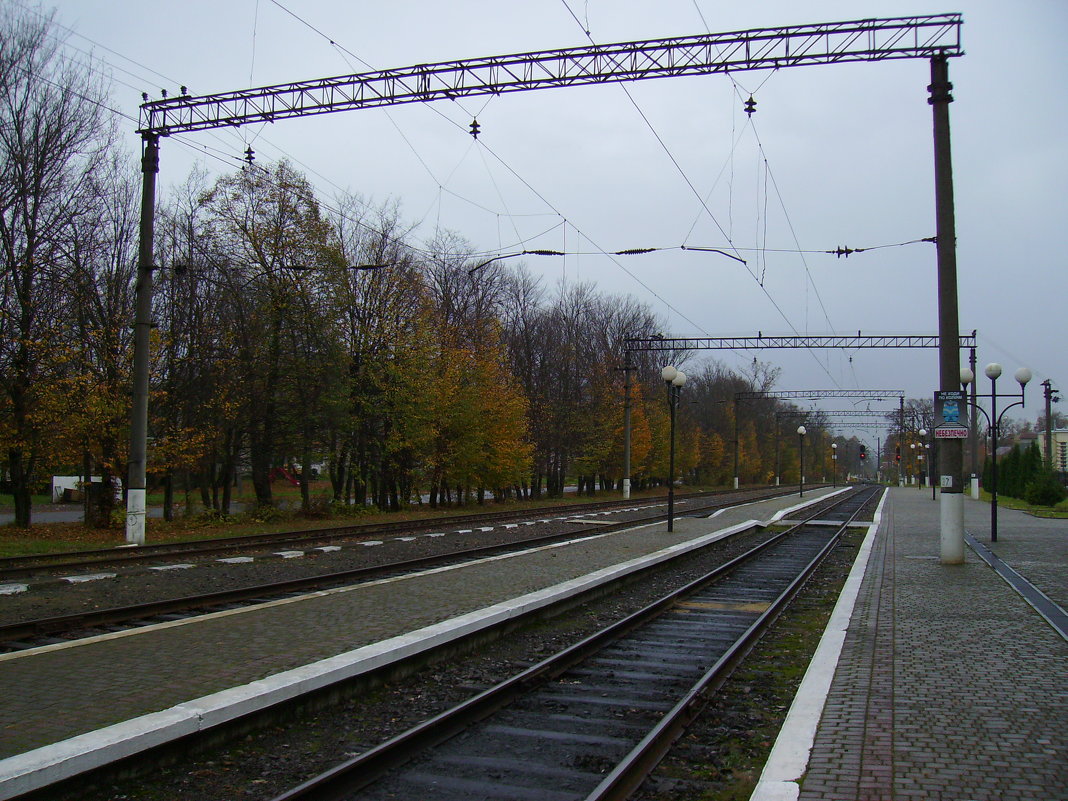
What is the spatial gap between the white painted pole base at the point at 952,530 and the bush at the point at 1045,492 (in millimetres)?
30417

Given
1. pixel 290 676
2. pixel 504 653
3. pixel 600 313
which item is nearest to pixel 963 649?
pixel 504 653

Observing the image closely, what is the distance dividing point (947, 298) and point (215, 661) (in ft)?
44.8

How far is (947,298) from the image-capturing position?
15.5m

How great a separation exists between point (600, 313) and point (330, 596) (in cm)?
5335

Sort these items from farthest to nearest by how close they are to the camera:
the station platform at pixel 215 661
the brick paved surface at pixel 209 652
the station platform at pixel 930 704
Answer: the brick paved surface at pixel 209 652 < the station platform at pixel 215 661 < the station platform at pixel 930 704

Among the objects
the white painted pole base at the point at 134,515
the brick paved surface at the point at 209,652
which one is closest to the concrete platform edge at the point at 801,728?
the brick paved surface at the point at 209,652

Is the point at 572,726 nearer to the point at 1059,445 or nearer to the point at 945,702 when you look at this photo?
the point at 945,702

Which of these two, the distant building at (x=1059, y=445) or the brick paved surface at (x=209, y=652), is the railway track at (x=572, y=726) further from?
the distant building at (x=1059, y=445)

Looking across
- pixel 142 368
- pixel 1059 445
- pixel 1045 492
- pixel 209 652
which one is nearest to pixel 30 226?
pixel 142 368

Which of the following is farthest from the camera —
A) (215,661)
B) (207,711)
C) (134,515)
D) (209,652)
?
(134,515)

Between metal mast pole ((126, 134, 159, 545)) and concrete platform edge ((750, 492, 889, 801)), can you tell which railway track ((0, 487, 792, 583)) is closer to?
metal mast pole ((126, 134, 159, 545))

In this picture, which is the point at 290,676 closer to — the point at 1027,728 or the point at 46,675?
the point at 46,675

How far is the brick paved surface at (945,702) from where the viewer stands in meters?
4.97

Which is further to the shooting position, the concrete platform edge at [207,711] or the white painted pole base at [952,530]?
the white painted pole base at [952,530]
